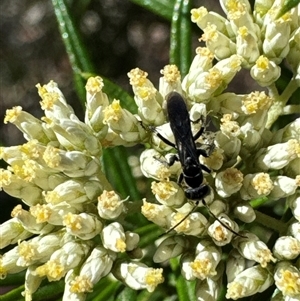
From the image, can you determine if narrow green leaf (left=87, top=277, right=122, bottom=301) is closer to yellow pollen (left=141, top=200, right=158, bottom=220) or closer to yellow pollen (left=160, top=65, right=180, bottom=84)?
yellow pollen (left=141, top=200, right=158, bottom=220)

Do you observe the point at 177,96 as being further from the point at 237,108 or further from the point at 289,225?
the point at 289,225

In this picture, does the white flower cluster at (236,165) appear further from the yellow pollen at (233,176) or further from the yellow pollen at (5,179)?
the yellow pollen at (5,179)

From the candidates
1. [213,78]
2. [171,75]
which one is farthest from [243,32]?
[171,75]

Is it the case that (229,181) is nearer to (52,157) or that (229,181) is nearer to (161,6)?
(52,157)

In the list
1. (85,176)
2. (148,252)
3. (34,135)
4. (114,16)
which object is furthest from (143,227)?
(114,16)

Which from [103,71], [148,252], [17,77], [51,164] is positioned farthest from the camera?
[17,77]

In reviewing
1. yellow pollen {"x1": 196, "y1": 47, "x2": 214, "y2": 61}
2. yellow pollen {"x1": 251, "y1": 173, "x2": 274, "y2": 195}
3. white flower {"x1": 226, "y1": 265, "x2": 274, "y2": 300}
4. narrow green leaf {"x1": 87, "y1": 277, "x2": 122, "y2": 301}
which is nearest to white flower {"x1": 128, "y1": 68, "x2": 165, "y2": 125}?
yellow pollen {"x1": 196, "y1": 47, "x2": 214, "y2": 61}
